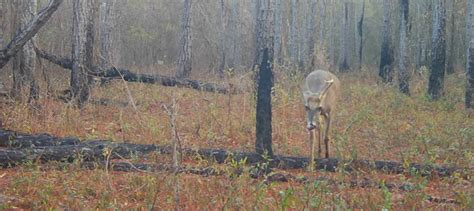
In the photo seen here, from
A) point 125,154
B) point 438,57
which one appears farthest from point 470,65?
point 125,154

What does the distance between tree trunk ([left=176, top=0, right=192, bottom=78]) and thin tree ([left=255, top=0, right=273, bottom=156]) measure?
14.0m

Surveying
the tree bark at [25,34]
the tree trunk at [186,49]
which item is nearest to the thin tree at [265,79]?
the tree bark at [25,34]

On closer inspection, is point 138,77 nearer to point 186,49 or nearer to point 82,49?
point 82,49

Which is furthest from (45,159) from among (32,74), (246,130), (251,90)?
(251,90)

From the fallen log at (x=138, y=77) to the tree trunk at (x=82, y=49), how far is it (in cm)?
28

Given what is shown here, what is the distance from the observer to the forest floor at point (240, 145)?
18.5 ft

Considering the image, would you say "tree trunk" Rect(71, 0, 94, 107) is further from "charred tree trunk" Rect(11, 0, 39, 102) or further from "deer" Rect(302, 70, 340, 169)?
"deer" Rect(302, 70, 340, 169)

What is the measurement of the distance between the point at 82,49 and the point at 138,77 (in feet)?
5.94

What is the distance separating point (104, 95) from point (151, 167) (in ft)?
25.1

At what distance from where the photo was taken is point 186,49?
22.0m

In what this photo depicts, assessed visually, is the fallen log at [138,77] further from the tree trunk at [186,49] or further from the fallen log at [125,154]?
the tree trunk at [186,49]

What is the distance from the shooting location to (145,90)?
49.7 feet

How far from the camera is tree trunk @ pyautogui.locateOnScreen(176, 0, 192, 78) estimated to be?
21717 millimetres

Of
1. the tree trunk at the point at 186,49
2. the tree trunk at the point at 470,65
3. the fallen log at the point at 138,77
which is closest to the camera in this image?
the fallen log at the point at 138,77
